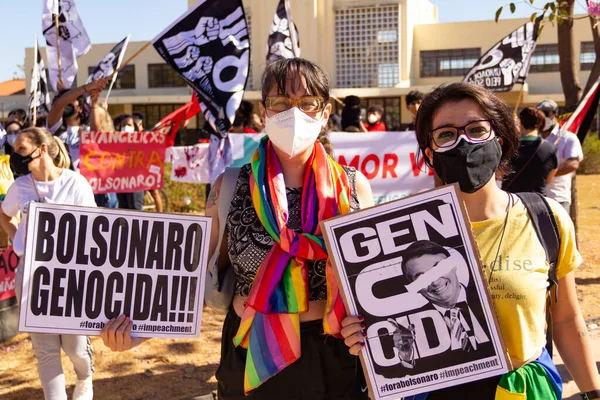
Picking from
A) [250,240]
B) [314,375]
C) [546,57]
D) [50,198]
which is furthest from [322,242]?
[546,57]

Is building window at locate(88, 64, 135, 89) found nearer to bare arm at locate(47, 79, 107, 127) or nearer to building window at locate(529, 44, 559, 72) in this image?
building window at locate(529, 44, 559, 72)

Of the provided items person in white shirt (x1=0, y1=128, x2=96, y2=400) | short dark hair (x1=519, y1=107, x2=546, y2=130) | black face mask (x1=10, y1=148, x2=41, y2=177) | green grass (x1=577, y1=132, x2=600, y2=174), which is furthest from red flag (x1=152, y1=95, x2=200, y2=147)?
green grass (x1=577, y1=132, x2=600, y2=174)

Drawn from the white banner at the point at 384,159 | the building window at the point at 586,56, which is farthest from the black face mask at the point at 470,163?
the building window at the point at 586,56

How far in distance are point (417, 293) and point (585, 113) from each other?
5.58m

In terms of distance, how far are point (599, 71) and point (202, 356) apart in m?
6.17

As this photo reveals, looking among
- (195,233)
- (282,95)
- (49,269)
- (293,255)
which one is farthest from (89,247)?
(282,95)

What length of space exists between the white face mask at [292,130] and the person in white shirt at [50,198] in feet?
6.77

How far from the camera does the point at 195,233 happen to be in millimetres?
2355

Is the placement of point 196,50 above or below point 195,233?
above

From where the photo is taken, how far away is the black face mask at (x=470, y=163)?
2031mm

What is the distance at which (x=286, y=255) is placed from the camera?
2.26m

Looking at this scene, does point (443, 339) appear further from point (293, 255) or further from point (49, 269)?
point (49, 269)

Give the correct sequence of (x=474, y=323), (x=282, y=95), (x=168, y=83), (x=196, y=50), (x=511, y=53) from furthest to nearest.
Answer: (x=168, y=83) < (x=511, y=53) < (x=196, y=50) < (x=282, y=95) < (x=474, y=323)

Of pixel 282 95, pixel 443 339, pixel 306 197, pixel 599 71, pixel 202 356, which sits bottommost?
pixel 202 356
